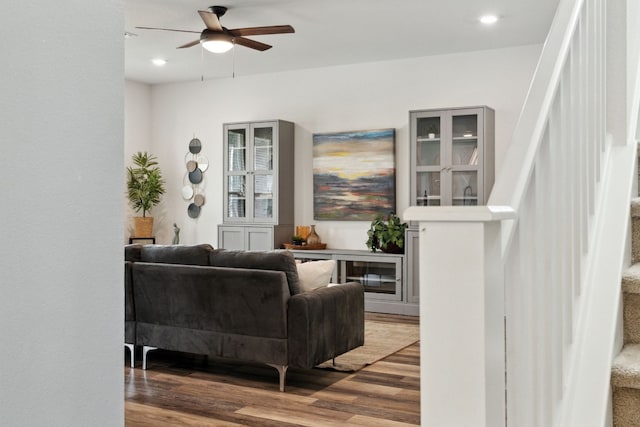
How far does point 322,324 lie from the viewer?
4180 millimetres

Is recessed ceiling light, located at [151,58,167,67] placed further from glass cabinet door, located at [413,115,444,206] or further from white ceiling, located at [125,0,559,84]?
glass cabinet door, located at [413,115,444,206]

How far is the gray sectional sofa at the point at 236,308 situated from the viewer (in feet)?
13.4

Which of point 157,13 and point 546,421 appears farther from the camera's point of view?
point 157,13

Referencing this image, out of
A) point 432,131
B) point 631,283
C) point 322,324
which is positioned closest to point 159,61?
point 432,131

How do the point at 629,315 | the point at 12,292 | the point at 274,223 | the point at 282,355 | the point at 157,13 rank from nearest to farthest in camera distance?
1. the point at 12,292
2. the point at 629,315
3. the point at 282,355
4. the point at 157,13
5. the point at 274,223

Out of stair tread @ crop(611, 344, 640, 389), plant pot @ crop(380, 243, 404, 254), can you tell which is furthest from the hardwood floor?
plant pot @ crop(380, 243, 404, 254)

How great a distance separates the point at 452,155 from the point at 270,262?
3138mm

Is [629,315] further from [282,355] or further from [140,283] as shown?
[140,283]

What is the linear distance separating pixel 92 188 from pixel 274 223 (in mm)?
6811

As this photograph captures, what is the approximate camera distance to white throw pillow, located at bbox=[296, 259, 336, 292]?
4.31 m

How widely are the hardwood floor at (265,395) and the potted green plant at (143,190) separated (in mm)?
3867

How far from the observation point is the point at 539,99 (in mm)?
1217

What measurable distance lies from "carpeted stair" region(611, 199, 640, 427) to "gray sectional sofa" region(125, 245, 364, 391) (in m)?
2.44

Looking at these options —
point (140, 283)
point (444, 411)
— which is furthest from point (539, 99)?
point (140, 283)
